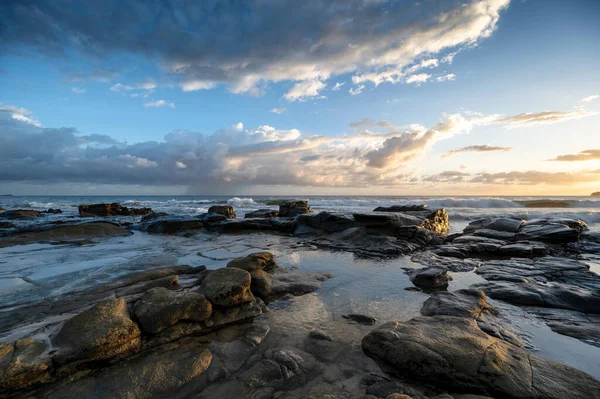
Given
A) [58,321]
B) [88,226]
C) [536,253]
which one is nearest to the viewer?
[58,321]

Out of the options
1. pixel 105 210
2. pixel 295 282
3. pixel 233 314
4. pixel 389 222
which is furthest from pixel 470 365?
pixel 105 210

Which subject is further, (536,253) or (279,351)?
(536,253)

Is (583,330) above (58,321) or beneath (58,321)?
beneath

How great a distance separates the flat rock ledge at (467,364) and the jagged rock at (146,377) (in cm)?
227

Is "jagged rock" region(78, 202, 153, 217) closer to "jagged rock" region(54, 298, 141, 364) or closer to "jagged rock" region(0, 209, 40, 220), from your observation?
"jagged rock" region(0, 209, 40, 220)

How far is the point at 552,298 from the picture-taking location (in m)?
5.32

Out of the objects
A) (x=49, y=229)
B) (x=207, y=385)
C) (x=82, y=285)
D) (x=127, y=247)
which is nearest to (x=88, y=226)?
(x=49, y=229)

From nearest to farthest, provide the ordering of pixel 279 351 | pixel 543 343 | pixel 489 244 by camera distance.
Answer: pixel 279 351 → pixel 543 343 → pixel 489 244

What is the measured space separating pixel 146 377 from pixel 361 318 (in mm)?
3232

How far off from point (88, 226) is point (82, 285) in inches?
436

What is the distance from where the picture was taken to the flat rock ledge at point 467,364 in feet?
8.79

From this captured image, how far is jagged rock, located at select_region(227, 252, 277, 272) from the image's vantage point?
648cm

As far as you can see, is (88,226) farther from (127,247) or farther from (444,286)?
(444,286)

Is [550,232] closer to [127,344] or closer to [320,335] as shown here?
[320,335]
